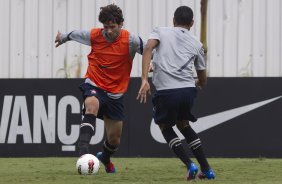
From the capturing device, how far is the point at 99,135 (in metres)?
14.7

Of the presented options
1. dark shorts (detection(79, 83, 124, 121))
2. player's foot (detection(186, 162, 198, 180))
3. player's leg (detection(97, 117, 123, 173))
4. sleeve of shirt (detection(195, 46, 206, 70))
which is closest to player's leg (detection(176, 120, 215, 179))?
player's foot (detection(186, 162, 198, 180))

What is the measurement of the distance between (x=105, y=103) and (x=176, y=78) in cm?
126

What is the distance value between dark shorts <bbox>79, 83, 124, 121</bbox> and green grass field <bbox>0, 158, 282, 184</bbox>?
69 centimetres

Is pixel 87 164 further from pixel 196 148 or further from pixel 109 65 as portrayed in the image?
pixel 109 65

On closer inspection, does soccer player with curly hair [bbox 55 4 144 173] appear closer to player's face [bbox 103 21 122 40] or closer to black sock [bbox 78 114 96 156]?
player's face [bbox 103 21 122 40]

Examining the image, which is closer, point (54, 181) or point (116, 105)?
point (54, 181)

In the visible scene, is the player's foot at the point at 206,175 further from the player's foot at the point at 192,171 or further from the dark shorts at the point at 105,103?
the dark shorts at the point at 105,103

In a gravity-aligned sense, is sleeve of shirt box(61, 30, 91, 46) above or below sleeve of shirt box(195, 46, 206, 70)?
above

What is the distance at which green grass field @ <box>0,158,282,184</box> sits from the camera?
9.48 m

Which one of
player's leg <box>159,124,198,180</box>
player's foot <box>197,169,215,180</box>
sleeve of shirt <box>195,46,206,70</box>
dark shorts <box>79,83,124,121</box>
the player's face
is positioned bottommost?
player's foot <box>197,169,215,180</box>

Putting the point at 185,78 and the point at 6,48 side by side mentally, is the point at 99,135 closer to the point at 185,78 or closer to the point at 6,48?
the point at 6,48

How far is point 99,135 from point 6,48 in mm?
2228

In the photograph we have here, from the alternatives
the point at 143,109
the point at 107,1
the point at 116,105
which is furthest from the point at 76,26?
the point at 116,105

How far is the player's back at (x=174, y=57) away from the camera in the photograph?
31.0 ft
